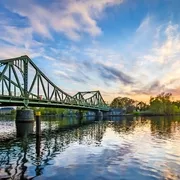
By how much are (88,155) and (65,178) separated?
916 cm

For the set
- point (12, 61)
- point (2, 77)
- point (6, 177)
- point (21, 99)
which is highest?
point (12, 61)

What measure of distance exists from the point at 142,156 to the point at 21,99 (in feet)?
211

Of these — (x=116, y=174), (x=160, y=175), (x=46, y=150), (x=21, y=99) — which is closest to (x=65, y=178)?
(x=116, y=174)

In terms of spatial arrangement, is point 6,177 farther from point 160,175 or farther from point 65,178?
point 160,175

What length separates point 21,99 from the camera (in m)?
85.2

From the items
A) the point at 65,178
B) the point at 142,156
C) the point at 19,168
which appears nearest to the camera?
the point at 65,178

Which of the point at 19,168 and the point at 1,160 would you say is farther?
the point at 1,160

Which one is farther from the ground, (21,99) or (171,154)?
(21,99)

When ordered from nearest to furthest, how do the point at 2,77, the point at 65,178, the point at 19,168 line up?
the point at 65,178 < the point at 19,168 < the point at 2,77

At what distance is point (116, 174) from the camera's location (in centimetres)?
1938

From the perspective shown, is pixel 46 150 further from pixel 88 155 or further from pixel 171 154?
pixel 171 154

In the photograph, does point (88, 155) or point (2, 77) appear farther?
point (2, 77)

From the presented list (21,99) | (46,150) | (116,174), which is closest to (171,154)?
(116,174)

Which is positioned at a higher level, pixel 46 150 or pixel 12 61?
pixel 12 61
